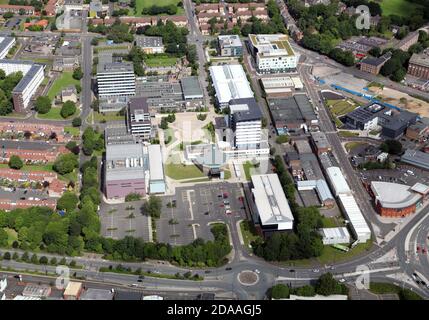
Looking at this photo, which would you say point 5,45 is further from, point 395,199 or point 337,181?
point 395,199

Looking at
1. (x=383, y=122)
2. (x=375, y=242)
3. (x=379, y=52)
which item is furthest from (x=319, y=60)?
(x=375, y=242)

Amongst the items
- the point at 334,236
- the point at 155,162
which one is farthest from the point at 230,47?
the point at 334,236

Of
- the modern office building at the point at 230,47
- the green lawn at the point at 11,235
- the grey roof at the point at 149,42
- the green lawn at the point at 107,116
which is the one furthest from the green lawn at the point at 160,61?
the green lawn at the point at 11,235

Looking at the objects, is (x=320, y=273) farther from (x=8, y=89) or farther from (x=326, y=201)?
(x=8, y=89)

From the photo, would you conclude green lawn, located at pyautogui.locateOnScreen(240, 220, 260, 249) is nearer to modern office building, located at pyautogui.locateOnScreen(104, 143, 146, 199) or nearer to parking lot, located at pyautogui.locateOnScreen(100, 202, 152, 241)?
parking lot, located at pyautogui.locateOnScreen(100, 202, 152, 241)

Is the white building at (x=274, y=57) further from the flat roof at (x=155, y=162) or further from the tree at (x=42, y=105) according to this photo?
the tree at (x=42, y=105)

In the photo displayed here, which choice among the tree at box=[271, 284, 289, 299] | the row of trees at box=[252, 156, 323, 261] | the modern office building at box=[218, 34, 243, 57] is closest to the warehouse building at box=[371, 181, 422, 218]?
the row of trees at box=[252, 156, 323, 261]
